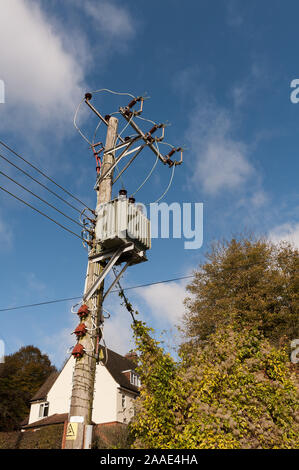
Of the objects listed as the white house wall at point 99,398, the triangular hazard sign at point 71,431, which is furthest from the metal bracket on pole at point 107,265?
the white house wall at point 99,398

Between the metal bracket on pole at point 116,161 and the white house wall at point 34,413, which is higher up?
the metal bracket on pole at point 116,161

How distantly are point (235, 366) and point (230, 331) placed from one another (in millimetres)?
2183

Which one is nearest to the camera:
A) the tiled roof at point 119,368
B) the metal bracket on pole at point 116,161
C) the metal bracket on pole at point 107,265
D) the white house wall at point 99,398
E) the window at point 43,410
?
the metal bracket on pole at point 107,265

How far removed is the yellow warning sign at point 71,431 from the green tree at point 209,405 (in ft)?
12.8

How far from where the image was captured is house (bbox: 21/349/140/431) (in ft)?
96.9

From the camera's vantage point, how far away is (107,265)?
782cm

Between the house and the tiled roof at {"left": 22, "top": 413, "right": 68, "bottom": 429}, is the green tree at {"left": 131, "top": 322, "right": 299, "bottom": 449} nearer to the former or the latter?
the house

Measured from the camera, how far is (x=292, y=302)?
79.7 ft

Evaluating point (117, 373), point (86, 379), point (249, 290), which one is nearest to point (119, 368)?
point (117, 373)

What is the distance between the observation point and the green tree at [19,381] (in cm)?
A: 4194

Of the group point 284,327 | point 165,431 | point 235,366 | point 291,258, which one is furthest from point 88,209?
point 291,258

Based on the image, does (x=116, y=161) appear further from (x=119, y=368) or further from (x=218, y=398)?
(x=119, y=368)

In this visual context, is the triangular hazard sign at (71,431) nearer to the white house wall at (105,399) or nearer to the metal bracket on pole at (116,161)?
the metal bracket on pole at (116,161)
